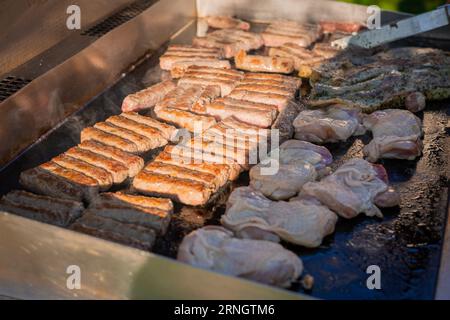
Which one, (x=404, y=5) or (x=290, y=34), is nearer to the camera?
(x=290, y=34)

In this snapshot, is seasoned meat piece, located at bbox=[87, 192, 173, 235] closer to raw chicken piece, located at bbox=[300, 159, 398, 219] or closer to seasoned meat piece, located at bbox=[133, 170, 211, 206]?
seasoned meat piece, located at bbox=[133, 170, 211, 206]

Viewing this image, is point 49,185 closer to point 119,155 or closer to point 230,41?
point 119,155

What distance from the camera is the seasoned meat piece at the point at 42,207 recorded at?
188 inches

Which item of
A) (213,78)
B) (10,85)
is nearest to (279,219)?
(213,78)

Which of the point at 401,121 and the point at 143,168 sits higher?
the point at 401,121

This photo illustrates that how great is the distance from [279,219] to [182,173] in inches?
41.3

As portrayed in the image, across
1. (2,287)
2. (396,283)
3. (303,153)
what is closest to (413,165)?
(303,153)

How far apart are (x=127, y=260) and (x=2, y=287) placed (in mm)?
1451

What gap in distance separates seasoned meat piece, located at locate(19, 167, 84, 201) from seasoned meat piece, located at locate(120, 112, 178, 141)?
1.18m

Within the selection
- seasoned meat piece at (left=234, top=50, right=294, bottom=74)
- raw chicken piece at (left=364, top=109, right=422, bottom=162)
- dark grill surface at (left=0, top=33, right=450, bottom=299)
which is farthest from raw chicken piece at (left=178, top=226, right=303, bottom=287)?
seasoned meat piece at (left=234, top=50, right=294, bottom=74)

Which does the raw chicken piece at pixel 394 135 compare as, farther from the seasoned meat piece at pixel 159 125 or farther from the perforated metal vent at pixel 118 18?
the perforated metal vent at pixel 118 18

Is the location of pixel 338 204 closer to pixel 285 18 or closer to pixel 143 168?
pixel 143 168

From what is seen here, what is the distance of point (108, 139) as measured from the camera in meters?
5.79
